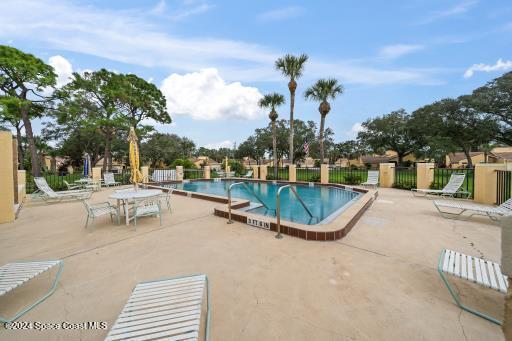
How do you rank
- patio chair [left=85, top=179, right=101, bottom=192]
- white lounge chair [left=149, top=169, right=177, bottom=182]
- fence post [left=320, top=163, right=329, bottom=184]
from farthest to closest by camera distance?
white lounge chair [left=149, top=169, right=177, bottom=182] < fence post [left=320, top=163, right=329, bottom=184] < patio chair [left=85, top=179, right=101, bottom=192]

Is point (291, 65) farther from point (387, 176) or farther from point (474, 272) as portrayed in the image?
point (474, 272)

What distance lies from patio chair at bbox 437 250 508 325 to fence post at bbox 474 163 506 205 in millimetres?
6602

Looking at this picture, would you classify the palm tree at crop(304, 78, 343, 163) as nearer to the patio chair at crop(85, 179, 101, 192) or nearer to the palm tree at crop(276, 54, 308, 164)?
the palm tree at crop(276, 54, 308, 164)

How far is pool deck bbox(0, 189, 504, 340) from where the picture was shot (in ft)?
6.44

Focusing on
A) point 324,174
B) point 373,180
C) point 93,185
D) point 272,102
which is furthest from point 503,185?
point 93,185

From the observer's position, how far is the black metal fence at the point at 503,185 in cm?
647

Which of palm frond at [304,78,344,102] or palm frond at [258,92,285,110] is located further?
palm frond at [258,92,285,110]

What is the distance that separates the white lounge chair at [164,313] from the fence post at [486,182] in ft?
A: 30.4

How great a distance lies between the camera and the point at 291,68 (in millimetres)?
17719

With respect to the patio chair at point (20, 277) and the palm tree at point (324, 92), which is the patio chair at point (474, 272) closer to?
the patio chair at point (20, 277)

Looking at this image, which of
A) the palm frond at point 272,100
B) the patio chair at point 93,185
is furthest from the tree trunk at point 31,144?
the palm frond at point 272,100

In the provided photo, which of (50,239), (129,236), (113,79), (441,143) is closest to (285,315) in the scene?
(129,236)

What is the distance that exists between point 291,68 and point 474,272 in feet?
59.5

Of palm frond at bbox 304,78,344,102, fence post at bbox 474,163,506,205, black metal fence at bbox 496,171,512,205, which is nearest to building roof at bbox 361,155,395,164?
palm frond at bbox 304,78,344,102
